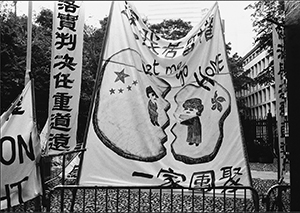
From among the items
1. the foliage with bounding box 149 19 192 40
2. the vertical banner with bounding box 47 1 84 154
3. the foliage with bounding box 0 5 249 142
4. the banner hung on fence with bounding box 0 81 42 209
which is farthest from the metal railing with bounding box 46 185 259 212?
the foliage with bounding box 149 19 192 40

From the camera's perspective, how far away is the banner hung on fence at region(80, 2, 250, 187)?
5449mm

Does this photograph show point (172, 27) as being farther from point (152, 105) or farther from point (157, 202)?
point (152, 105)

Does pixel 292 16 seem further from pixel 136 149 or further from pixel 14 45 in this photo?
pixel 14 45

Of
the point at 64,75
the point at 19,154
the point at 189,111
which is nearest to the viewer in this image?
the point at 19,154

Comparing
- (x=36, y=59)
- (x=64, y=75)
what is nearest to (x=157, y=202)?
(x=64, y=75)

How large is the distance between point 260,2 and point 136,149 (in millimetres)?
8262

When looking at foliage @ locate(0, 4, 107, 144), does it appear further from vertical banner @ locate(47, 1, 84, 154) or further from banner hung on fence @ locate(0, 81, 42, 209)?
banner hung on fence @ locate(0, 81, 42, 209)

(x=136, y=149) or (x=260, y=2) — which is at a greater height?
(x=260, y=2)

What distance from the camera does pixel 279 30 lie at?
597cm

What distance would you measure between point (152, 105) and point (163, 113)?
24 cm

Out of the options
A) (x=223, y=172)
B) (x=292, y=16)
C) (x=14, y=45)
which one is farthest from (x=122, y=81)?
(x=14, y=45)

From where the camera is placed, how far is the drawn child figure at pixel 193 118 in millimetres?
5789

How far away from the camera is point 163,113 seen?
19.0 ft

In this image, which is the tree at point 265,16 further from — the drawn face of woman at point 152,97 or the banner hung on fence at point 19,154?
the banner hung on fence at point 19,154
